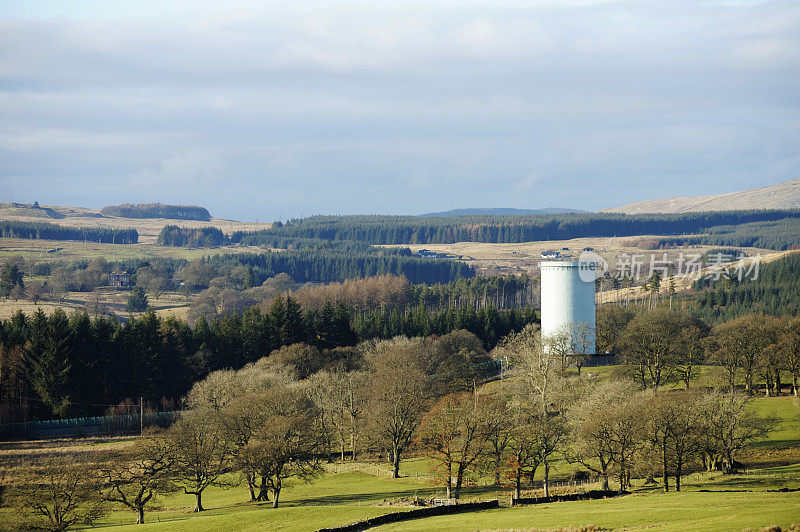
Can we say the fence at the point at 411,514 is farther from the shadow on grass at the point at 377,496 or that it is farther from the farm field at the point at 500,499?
the shadow on grass at the point at 377,496

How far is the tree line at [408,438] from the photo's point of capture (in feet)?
171

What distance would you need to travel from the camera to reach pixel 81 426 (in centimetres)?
8050

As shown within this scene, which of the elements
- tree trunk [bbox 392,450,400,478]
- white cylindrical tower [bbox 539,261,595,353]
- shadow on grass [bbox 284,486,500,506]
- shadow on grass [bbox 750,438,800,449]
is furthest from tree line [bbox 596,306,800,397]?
shadow on grass [bbox 284,486,500,506]

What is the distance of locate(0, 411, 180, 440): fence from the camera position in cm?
7806

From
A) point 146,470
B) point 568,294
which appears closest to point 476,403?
point 146,470

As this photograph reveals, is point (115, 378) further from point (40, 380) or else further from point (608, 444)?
point (608, 444)

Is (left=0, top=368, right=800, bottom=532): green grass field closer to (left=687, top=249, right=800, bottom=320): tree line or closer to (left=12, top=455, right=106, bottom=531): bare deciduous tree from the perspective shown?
(left=12, top=455, right=106, bottom=531): bare deciduous tree

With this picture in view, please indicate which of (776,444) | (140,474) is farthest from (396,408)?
(776,444)

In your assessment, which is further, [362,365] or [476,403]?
[362,365]

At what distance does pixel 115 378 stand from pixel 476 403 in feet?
150

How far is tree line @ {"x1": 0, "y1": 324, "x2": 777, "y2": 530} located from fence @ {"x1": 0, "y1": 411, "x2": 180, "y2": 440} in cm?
1110

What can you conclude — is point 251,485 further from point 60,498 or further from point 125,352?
point 125,352

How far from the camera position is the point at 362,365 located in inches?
3551

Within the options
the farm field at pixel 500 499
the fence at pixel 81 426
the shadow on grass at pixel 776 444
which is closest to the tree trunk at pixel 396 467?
the farm field at pixel 500 499
